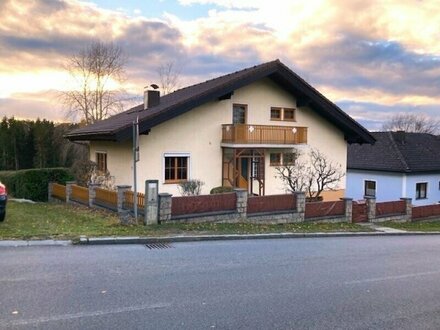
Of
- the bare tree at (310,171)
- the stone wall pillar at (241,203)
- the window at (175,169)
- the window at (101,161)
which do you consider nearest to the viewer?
the stone wall pillar at (241,203)

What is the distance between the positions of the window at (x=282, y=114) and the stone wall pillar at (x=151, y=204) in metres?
12.4

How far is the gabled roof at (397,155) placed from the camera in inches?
1292

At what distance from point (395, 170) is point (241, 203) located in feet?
65.6

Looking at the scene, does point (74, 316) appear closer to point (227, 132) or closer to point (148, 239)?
point (148, 239)

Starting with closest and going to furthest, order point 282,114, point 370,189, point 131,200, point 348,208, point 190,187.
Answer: point 131,200, point 348,208, point 190,187, point 282,114, point 370,189

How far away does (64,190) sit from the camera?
69.9ft

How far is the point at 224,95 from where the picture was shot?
Answer: 2212 cm

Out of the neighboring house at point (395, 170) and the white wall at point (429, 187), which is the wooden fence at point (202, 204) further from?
the white wall at point (429, 187)

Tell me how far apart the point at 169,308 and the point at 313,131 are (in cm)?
2164

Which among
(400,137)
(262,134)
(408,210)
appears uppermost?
(400,137)

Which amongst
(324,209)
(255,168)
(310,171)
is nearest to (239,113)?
(255,168)

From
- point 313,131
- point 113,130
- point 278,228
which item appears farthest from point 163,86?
point 278,228

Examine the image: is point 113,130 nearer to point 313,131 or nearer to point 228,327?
point 313,131

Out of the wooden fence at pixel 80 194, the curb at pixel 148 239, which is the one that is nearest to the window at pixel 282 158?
the curb at pixel 148 239
